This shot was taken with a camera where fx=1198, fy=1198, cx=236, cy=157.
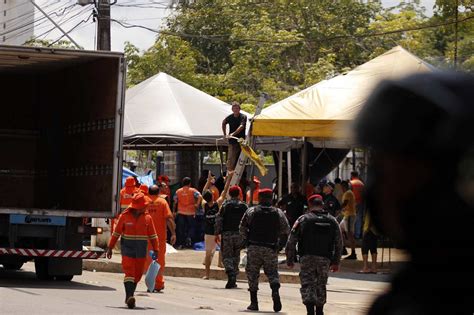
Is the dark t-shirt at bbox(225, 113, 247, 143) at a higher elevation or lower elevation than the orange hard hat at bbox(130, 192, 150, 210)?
higher

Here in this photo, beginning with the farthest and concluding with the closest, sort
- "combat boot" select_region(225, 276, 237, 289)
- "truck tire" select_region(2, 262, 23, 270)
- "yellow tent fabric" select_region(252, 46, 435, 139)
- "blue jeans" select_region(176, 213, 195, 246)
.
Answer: "blue jeans" select_region(176, 213, 195, 246) → "truck tire" select_region(2, 262, 23, 270) → "yellow tent fabric" select_region(252, 46, 435, 139) → "combat boot" select_region(225, 276, 237, 289)

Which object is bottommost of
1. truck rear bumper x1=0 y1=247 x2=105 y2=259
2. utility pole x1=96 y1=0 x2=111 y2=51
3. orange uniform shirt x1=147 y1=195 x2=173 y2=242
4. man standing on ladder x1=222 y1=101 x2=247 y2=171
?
truck rear bumper x1=0 y1=247 x2=105 y2=259

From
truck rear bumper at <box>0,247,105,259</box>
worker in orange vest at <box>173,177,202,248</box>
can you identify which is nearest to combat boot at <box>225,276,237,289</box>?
truck rear bumper at <box>0,247,105,259</box>

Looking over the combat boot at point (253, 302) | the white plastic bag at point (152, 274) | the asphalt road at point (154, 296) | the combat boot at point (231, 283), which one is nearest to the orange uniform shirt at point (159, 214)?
the white plastic bag at point (152, 274)

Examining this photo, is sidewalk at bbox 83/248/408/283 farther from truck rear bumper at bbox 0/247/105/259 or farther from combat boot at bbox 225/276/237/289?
truck rear bumper at bbox 0/247/105/259

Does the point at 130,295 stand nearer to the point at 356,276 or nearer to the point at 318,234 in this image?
the point at 318,234

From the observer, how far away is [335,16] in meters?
52.7

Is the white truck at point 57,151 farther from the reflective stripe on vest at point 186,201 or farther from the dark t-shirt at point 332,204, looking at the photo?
the dark t-shirt at point 332,204

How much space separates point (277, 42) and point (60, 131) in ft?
91.8

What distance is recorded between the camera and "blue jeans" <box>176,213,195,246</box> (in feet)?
92.8

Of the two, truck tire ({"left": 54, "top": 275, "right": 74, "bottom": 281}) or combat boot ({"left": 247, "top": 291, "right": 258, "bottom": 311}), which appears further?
truck tire ({"left": 54, "top": 275, "right": 74, "bottom": 281})

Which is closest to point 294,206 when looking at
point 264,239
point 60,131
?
point 60,131

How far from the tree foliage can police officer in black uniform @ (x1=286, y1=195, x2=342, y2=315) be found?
32348 mm

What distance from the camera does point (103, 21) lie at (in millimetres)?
31422
